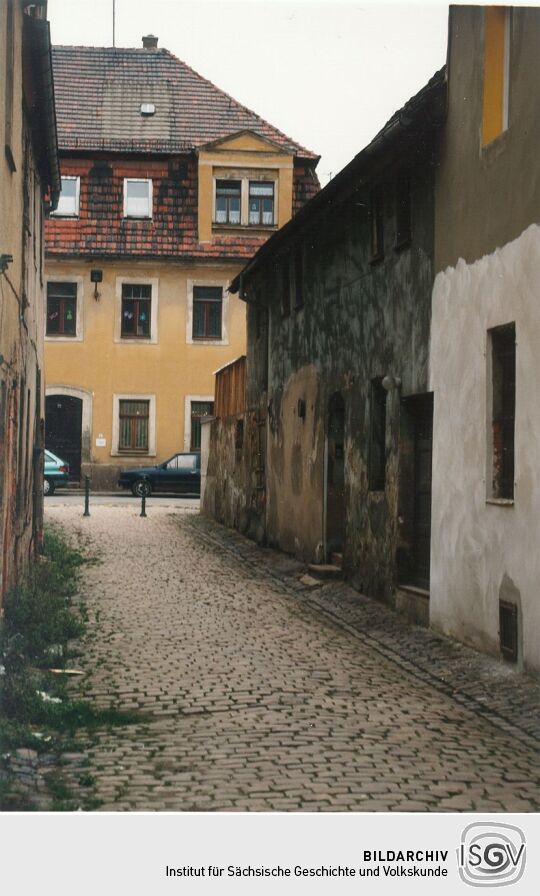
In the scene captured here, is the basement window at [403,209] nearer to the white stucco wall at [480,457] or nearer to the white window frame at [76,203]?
the white stucco wall at [480,457]

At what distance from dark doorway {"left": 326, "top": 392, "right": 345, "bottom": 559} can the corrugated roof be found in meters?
21.1

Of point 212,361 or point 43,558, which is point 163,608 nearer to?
point 43,558

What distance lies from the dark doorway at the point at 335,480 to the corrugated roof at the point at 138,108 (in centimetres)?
2111

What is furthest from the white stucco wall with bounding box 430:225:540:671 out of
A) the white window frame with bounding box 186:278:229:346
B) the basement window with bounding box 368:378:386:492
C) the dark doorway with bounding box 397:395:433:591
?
the white window frame with bounding box 186:278:229:346

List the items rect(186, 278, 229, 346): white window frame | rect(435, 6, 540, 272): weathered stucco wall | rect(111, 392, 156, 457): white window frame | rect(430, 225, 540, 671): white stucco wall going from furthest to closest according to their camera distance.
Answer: rect(111, 392, 156, 457): white window frame < rect(186, 278, 229, 346): white window frame < rect(435, 6, 540, 272): weathered stucco wall < rect(430, 225, 540, 671): white stucco wall

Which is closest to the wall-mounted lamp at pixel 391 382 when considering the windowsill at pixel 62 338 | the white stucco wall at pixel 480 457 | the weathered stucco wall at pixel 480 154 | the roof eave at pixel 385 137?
the white stucco wall at pixel 480 457

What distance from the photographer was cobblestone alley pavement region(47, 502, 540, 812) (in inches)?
258

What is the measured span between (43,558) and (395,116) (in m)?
8.07

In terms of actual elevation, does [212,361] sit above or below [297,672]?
above

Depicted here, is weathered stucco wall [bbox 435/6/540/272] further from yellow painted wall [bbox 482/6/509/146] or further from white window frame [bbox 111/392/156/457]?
white window frame [bbox 111/392/156/457]

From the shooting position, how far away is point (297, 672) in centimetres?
1002

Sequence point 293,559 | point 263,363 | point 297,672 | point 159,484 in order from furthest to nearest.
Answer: point 159,484 < point 263,363 < point 293,559 < point 297,672

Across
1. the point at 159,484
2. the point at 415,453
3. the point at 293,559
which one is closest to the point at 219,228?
the point at 159,484

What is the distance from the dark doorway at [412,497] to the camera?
1337 centimetres
